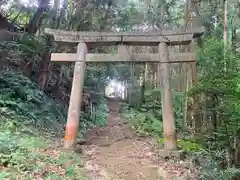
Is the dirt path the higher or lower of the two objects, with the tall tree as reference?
lower

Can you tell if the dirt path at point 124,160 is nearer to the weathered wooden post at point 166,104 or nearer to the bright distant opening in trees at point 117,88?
the weathered wooden post at point 166,104

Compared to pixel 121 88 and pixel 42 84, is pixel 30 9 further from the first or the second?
pixel 121 88

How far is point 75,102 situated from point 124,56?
205 centimetres

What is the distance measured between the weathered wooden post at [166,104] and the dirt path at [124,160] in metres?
0.60

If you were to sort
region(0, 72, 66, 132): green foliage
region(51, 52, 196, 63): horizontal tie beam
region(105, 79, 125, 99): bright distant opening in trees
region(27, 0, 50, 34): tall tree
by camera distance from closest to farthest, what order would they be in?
region(51, 52, 196, 63): horizontal tie beam, region(0, 72, 66, 132): green foliage, region(27, 0, 50, 34): tall tree, region(105, 79, 125, 99): bright distant opening in trees

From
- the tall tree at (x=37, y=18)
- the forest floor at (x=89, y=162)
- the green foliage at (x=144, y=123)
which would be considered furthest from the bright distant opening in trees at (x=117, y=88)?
the forest floor at (x=89, y=162)

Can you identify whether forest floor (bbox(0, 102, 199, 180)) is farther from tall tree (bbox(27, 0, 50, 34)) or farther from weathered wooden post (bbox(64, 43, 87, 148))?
tall tree (bbox(27, 0, 50, 34))

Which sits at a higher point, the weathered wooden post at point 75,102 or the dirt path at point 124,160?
the weathered wooden post at point 75,102

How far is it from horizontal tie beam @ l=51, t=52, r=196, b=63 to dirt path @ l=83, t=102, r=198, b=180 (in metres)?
2.74

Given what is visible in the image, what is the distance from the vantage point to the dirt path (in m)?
7.46

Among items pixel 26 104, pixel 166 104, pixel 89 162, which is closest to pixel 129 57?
pixel 166 104

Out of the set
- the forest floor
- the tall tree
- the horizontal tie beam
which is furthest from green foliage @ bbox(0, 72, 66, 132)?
the tall tree

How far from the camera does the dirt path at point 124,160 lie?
746 centimetres

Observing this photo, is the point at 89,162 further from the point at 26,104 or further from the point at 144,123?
the point at 144,123
